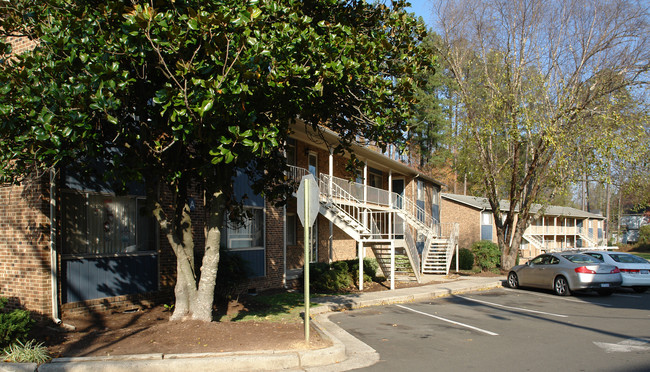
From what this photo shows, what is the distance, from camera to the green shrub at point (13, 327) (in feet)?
23.9

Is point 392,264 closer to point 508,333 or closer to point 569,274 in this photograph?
point 569,274

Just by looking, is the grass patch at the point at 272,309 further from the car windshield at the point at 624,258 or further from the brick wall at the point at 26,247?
A: the car windshield at the point at 624,258

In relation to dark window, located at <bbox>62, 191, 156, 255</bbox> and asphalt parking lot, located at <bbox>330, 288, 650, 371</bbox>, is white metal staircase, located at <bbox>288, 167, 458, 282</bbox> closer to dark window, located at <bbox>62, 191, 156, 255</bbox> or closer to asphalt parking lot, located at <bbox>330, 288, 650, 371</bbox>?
asphalt parking lot, located at <bbox>330, 288, 650, 371</bbox>

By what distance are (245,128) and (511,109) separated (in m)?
18.5

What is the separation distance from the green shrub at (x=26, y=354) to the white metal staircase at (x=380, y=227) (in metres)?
8.22

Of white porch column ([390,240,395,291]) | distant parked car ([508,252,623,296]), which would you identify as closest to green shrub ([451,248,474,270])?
distant parked car ([508,252,623,296])

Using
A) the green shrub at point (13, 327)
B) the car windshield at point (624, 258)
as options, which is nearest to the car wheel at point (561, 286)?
the car windshield at point (624, 258)

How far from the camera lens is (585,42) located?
2236cm

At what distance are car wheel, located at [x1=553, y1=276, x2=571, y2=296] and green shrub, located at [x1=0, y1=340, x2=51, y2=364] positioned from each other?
1453 centimetres

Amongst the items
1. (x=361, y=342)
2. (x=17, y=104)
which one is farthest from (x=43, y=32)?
(x=361, y=342)

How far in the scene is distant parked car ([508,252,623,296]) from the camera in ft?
50.5

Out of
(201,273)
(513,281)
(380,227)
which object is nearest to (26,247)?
(201,273)

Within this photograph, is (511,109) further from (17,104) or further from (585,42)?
(17,104)

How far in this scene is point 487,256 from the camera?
25.6m
